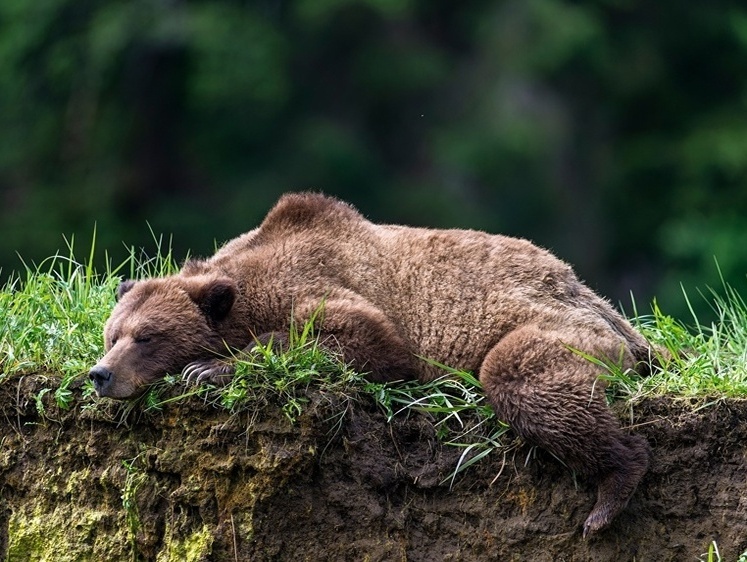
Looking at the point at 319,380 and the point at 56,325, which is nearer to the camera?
the point at 319,380

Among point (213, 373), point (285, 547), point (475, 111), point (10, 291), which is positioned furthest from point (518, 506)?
point (475, 111)

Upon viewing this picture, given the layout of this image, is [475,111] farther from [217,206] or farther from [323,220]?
[323,220]

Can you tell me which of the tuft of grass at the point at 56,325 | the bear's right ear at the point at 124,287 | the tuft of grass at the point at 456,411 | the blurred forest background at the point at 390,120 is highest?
the bear's right ear at the point at 124,287

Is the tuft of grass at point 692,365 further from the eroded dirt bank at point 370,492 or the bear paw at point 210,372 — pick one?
the bear paw at point 210,372

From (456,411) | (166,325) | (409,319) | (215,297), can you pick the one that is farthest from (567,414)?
(166,325)

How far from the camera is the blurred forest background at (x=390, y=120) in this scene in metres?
17.1

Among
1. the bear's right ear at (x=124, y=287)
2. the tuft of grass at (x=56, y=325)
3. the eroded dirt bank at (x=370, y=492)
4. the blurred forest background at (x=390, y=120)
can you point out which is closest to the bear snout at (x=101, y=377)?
the eroded dirt bank at (x=370, y=492)

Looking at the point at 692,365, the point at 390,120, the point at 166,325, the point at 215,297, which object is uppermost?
the point at 215,297

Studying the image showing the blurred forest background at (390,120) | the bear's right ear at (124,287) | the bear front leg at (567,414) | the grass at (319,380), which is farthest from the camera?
the blurred forest background at (390,120)

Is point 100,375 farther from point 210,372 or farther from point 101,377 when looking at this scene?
point 210,372

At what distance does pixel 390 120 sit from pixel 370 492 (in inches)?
573

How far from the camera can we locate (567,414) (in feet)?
17.0

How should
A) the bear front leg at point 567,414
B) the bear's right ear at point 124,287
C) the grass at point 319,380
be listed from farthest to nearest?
the bear's right ear at point 124,287 → the grass at point 319,380 → the bear front leg at point 567,414

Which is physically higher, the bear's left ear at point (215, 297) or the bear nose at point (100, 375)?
the bear's left ear at point (215, 297)
